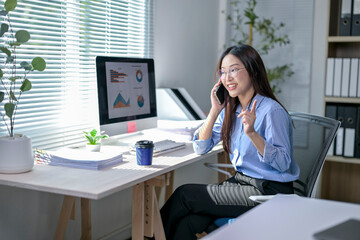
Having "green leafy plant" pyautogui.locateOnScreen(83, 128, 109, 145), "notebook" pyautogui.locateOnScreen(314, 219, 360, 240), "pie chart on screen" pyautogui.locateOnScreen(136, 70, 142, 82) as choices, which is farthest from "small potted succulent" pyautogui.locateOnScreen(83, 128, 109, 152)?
"notebook" pyautogui.locateOnScreen(314, 219, 360, 240)

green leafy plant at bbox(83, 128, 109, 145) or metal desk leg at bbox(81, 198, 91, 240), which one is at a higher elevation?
green leafy plant at bbox(83, 128, 109, 145)

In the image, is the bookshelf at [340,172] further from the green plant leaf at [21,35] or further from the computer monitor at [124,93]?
the green plant leaf at [21,35]

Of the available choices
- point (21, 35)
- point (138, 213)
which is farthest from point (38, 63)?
point (138, 213)

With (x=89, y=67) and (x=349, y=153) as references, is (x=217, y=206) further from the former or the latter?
(x=349, y=153)

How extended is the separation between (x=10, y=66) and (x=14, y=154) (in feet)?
1.58

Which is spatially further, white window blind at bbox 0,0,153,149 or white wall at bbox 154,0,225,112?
white wall at bbox 154,0,225,112

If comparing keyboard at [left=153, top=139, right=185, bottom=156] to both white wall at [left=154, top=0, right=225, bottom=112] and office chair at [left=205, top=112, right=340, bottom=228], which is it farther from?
white wall at [left=154, top=0, right=225, bottom=112]

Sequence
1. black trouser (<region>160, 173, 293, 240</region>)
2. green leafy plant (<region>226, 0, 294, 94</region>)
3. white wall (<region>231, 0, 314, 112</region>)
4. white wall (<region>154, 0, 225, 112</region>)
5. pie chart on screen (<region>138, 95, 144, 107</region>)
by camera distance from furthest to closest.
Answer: white wall (<region>231, 0, 314, 112</region>), green leafy plant (<region>226, 0, 294, 94</region>), white wall (<region>154, 0, 225, 112</region>), pie chart on screen (<region>138, 95, 144, 107</region>), black trouser (<region>160, 173, 293, 240</region>)

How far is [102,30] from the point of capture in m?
2.77

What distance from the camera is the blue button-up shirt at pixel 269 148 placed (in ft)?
6.68

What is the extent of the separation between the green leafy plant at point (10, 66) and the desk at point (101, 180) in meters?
0.22

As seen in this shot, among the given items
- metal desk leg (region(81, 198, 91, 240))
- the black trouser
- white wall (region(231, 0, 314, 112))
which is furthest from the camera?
white wall (region(231, 0, 314, 112))

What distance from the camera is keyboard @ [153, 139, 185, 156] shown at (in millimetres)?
2295

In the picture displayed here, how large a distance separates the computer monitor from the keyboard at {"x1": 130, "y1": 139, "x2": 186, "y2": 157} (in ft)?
0.63
